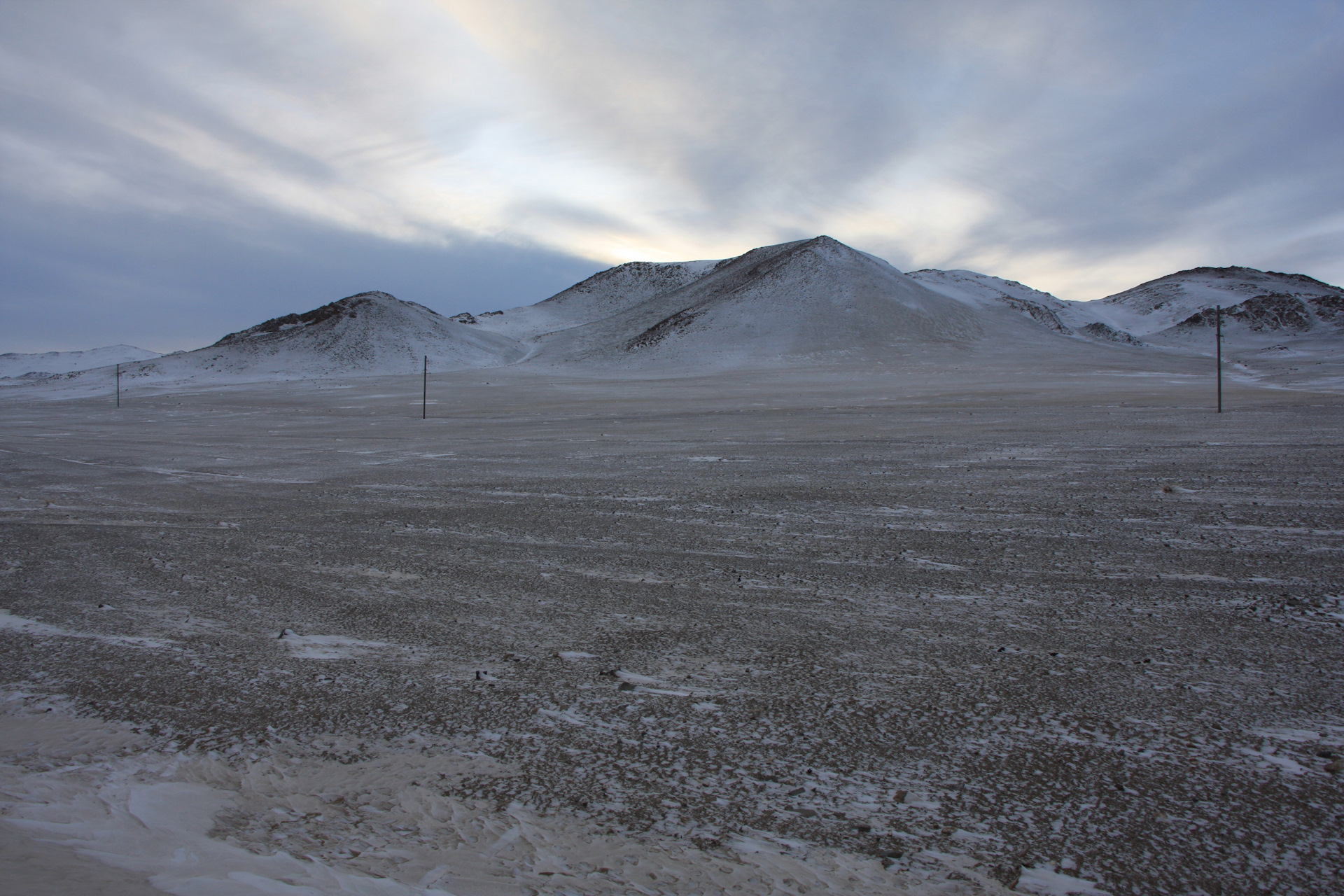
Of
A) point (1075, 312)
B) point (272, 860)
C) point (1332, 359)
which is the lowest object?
point (272, 860)

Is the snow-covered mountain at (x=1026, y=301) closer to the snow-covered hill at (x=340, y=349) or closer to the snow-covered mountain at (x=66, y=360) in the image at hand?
the snow-covered hill at (x=340, y=349)

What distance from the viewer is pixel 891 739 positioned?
11.0 feet

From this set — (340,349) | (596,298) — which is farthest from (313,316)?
(596,298)

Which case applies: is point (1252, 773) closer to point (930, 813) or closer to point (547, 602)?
point (930, 813)

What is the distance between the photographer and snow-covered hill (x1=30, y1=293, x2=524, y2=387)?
92562mm

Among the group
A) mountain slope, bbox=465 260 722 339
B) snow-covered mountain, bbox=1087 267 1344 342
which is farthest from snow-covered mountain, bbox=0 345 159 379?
snow-covered mountain, bbox=1087 267 1344 342

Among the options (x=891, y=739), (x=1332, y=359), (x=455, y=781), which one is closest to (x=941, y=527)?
(x=891, y=739)

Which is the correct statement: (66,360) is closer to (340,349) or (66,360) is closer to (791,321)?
(340,349)

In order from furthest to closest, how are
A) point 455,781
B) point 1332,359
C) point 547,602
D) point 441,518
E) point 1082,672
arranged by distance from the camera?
point 1332,359, point 441,518, point 547,602, point 1082,672, point 455,781

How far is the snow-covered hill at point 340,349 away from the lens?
9256cm

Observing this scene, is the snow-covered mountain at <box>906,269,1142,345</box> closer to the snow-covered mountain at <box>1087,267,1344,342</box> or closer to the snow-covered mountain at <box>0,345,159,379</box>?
the snow-covered mountain at <box>1087,267,1344,342</box>

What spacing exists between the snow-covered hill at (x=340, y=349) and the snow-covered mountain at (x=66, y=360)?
56733 mm

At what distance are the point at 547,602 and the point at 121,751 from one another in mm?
2597

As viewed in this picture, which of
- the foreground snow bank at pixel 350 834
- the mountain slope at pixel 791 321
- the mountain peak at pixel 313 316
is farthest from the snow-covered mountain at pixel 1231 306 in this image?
the foreground snow bank at pixel 350 834
